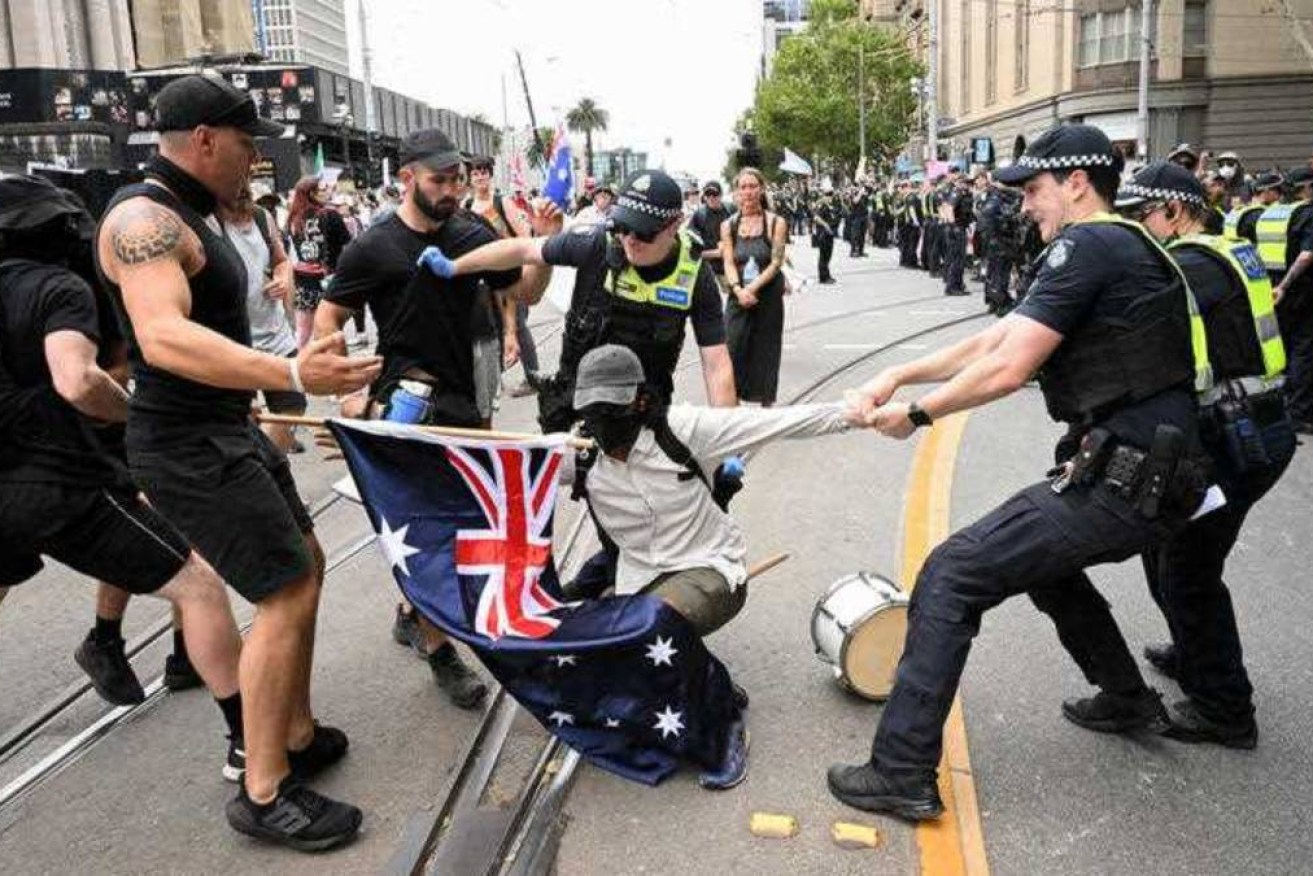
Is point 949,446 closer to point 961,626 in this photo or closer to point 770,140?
point 961,626

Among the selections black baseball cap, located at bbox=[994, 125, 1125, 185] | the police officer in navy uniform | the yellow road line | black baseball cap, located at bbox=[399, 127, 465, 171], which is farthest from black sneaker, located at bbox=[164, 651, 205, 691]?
black baseball cap, located at bbox=[994, 125, 1125, 185]

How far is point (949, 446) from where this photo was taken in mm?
8438

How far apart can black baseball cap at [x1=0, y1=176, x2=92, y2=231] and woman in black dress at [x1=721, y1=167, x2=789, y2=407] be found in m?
5.65

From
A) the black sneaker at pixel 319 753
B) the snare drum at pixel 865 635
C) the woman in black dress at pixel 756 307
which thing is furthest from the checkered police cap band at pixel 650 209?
the woman in black dress at pixel 756 307

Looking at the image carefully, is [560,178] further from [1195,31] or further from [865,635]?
[1195,31]

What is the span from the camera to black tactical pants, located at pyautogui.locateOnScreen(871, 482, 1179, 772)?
3.43 meters

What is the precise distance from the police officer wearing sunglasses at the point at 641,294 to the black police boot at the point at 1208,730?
2.25 m

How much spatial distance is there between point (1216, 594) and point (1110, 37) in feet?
148

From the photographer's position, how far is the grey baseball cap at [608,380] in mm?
3979

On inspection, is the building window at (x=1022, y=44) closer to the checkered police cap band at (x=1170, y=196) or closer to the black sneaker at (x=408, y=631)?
the checkered police cap band at (x=1170, y=196)

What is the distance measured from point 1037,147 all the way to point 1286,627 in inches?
99.7

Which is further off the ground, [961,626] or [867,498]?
[961,626]

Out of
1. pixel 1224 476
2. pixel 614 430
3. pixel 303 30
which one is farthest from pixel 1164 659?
pixel 303 30

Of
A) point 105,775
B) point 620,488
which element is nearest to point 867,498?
point 620,488
